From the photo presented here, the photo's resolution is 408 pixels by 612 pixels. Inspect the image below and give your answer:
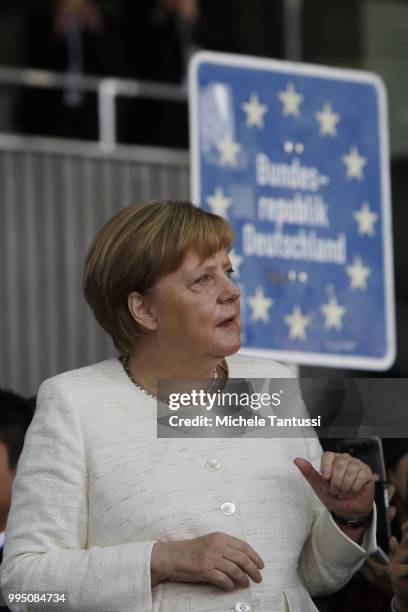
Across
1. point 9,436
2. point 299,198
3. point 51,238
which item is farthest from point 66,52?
point 9,436

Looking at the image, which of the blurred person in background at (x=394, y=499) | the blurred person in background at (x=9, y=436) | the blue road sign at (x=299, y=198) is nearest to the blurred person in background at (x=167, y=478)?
the blurred person in background at (x=394, y=499)

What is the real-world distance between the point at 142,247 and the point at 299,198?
1485 mm

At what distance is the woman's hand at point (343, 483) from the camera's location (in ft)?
10.2

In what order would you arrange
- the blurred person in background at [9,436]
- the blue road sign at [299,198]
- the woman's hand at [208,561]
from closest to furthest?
the woman's hand at [208,561]
the blurred person in background at [9,436]
the blue road sign at [299,198]

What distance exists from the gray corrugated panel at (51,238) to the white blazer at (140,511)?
4.27 m

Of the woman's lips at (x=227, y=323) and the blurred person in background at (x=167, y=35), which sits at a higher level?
the blurred person in background at (x=167, y=35)

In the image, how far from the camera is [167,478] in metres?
3.18

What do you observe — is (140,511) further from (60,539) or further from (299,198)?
(299,198)

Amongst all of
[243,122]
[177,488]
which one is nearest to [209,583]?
[177,488]

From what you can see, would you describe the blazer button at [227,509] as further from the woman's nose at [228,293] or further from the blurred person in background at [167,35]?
the blurred person in background at [167,35]

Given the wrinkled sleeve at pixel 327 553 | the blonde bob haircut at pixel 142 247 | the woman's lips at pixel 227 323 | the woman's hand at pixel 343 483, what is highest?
the blonde bob haircut at pixel 142 247

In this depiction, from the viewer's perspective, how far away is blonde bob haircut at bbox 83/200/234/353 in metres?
3.32

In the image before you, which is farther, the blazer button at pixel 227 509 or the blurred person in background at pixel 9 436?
the blurred person in background at pixel 9 436

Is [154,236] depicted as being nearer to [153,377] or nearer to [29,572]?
[153,377]
